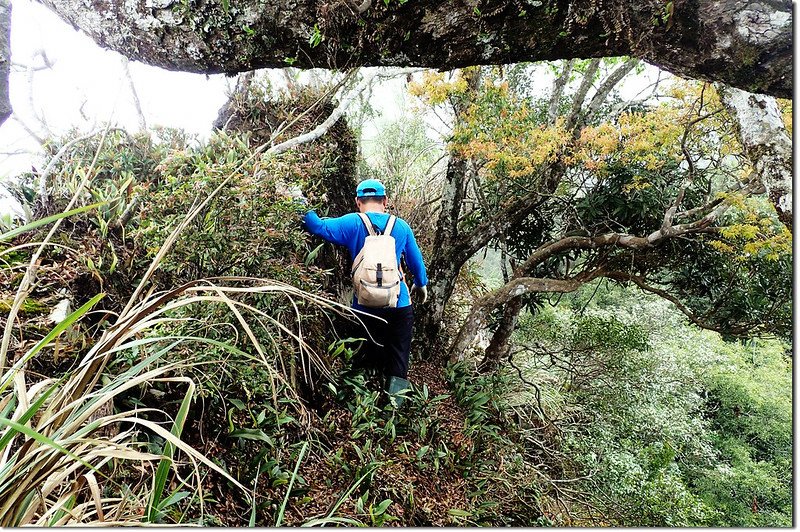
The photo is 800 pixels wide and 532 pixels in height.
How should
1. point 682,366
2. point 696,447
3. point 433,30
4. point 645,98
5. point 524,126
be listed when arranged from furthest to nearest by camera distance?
point 682,366, point 696,447, point 645,98, point 524,126, point 433,30

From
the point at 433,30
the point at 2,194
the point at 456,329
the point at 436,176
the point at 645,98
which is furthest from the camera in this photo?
the point at 436,176

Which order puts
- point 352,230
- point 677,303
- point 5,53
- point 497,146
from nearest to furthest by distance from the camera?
point 5,53 → point 352,230 → point 497,146 → point 677,303

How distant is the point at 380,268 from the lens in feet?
8.13

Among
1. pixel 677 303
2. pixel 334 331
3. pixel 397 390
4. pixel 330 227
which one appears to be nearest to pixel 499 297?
pixel 397 390

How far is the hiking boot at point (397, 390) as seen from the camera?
2.93m

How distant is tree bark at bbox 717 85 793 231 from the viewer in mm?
1821

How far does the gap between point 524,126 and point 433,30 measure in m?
2.50

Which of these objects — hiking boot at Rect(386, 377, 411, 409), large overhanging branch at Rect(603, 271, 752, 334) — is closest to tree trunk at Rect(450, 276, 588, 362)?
large overhanging branch at Rect(603, 271, 752, 334)

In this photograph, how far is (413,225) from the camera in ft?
16.5

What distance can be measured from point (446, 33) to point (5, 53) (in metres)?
1.44

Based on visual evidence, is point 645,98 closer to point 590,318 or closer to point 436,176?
point 436,176

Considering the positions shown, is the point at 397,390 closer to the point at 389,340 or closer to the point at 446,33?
the point at 389,340

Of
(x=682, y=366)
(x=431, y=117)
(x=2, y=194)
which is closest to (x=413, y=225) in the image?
(x=431, y=117)

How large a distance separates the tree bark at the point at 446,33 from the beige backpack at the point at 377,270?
1.08 metres
